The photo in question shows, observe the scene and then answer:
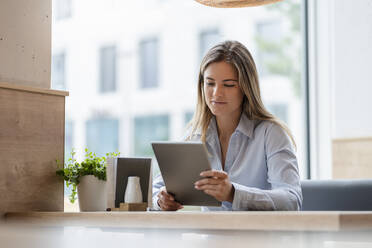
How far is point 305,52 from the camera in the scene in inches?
169

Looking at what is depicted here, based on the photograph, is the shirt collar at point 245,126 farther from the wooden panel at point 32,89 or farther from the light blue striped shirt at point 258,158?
the wooden panel at point 32,89

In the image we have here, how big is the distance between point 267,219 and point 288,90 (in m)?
9.50

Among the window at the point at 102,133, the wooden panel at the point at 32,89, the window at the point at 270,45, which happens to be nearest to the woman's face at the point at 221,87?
the wooden panel at the point at 32,89

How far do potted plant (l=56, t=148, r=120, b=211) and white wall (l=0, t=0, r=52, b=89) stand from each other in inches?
13.2

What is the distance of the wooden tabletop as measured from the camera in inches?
48.7

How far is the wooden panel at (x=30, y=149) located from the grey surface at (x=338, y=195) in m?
1.12

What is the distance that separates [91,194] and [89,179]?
5 cm

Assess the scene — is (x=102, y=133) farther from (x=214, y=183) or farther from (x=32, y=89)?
(x=214, y=183)

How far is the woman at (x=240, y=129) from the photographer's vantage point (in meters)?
1.98

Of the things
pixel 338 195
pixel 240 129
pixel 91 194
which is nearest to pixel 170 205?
pixel 91 194

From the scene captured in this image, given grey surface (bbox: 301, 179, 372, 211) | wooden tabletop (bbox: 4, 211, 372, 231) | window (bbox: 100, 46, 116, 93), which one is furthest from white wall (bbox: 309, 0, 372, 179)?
window (bbox: 100, 46, 116, 93)

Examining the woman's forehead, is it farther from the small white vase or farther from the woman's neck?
the small white vase

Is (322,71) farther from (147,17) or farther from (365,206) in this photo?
(147,17)

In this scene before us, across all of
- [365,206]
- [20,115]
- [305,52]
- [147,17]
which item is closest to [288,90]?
[147,17]
